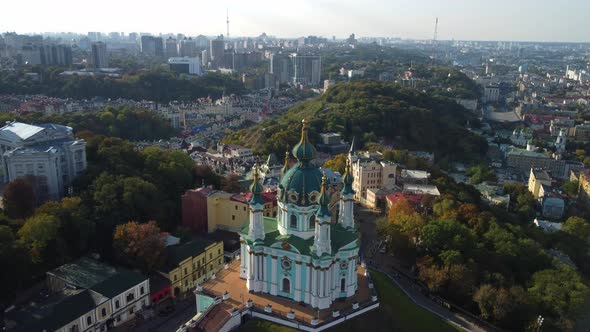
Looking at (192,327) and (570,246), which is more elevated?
(192,327)

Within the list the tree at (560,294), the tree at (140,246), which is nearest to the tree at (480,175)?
the tree at (560,294)

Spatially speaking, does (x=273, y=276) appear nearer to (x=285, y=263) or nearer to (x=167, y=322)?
(x=285, y=263)

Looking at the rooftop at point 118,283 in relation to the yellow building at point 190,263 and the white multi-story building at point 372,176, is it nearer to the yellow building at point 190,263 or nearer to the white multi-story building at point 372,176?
the yellow building at point 190,263

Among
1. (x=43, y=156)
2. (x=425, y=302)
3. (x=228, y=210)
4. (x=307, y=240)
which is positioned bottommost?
(x=425, y=302)

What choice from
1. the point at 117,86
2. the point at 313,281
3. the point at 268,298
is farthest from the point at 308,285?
the point at 117,86

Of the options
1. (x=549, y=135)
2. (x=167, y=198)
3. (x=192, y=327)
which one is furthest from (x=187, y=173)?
(x=549, y=135)

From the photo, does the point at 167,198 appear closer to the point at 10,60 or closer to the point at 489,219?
the point at 489,219
